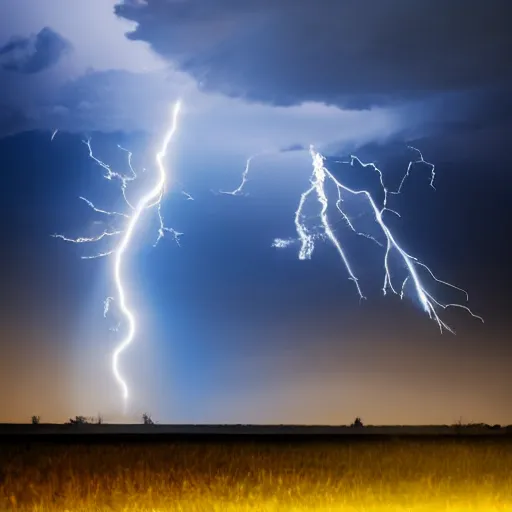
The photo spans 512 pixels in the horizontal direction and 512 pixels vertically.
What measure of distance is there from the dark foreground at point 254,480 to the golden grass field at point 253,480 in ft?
0.05

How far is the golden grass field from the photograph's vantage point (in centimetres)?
1245

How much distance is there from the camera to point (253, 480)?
15047mm

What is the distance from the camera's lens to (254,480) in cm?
1506

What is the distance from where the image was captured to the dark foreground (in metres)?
12.5

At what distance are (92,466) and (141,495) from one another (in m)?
4.40

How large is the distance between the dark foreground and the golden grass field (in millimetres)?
15

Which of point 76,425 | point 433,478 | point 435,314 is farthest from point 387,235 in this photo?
point 76,425

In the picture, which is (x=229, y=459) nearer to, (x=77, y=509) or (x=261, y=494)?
(x=261, y=494)

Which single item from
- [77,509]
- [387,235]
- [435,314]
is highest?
[387,235]

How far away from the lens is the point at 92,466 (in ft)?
56.0

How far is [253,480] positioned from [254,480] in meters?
0.02

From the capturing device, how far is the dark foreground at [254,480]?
12453 mm

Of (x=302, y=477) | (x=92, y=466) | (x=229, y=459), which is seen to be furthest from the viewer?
(x=229, y=459)

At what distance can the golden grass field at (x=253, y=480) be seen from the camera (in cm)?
1245
